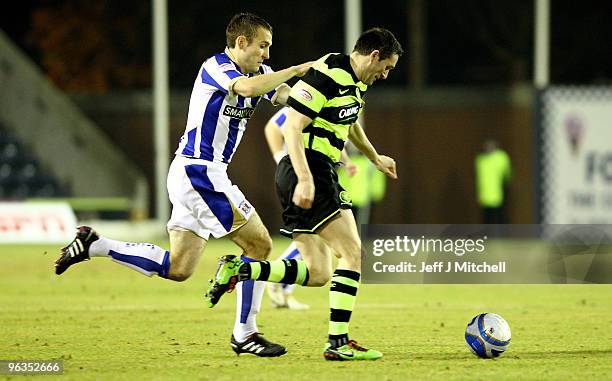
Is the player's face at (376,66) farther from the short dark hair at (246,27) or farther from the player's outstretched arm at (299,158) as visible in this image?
the short dark hair at (246,27)

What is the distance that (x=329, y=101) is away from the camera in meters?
7.16

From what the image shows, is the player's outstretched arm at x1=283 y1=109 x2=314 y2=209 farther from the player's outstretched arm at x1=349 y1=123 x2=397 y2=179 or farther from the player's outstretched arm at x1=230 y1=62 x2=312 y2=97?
the player's outstretched arm at x1=349 y1=123 x2=397 y2=179

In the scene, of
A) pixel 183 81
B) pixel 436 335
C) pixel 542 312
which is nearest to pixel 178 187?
pixel 436 335

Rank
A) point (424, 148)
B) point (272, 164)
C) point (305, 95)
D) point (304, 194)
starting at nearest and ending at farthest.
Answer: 1. point (304, 194)
2. point (305, 95)
3. point (272, 164)
4. point (424, 148)

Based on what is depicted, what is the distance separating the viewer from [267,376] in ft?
21.7

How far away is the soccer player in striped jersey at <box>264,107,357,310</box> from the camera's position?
995 centimetres

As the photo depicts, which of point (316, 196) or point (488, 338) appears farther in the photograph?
point (488, 338)

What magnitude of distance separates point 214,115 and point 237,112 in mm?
149

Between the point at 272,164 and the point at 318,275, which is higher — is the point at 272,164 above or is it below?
above

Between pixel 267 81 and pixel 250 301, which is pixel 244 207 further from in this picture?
pixel 267 81

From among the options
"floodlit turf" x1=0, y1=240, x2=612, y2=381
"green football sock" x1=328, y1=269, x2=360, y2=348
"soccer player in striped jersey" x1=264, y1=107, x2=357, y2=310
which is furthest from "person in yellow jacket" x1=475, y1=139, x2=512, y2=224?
"green football sock" x1=328, y1=269, x2=360, y2=348

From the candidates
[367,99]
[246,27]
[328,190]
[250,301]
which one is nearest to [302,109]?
[328,190]

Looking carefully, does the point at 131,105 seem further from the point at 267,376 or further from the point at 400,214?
the point at 267,376

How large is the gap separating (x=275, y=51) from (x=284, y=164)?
78.3 feet
